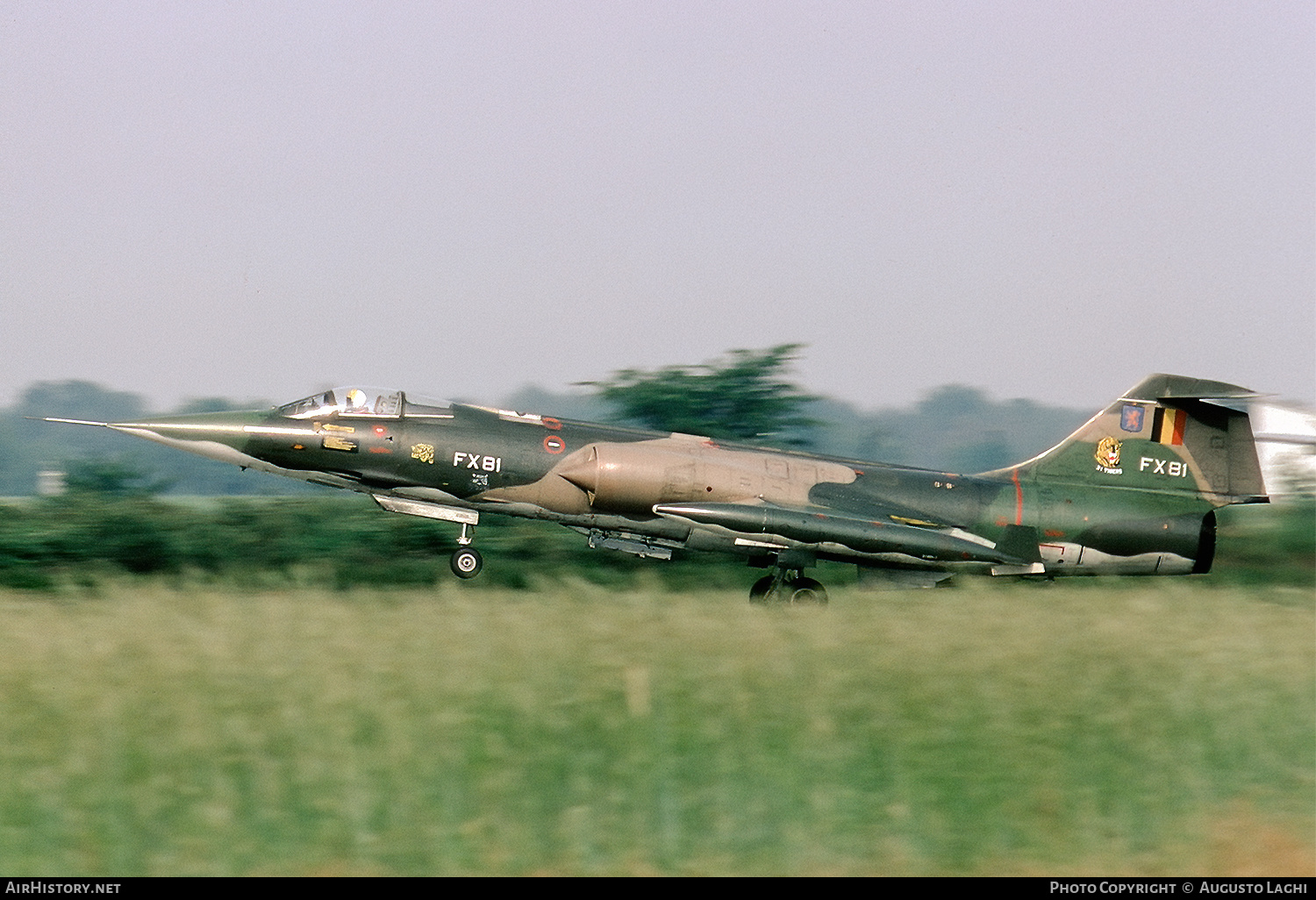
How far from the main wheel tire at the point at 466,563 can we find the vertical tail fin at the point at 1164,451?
6.22m

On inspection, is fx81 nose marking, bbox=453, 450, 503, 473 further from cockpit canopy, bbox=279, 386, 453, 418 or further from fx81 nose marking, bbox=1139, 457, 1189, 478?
fx81 nose marking, bbox=1139, 457, 1189, 478

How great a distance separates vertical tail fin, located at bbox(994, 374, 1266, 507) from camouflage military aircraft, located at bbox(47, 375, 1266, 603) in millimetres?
18

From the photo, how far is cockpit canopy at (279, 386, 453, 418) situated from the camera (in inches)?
516

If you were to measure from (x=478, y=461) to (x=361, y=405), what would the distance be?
1.39 metres

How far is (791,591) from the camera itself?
13500 mm

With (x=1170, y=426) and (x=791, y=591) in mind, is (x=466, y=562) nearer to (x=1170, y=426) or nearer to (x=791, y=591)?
(x=791, y=591)

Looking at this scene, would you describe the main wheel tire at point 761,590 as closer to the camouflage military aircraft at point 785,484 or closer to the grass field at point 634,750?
the camouflage military aircraft at point 785,484

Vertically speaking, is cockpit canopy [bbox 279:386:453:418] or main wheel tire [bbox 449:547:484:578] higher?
cockpit canopy [bbox 279:386:453:418]

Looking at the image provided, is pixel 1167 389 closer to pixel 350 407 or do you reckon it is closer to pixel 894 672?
pixel 894 672

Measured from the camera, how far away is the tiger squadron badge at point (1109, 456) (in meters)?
14.3

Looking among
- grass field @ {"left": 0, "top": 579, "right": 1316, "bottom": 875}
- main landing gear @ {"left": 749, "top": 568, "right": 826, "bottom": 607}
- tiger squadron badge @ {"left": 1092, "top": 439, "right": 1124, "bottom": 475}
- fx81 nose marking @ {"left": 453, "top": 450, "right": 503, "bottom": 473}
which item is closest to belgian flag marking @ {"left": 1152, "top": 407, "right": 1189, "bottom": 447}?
tiger squadron badge @ {"left": 1092, "top": 439, "right": 1124, "bottom": 475}

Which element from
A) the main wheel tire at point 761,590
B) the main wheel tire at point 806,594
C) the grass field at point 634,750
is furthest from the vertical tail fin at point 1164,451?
the grass field at point 634,750

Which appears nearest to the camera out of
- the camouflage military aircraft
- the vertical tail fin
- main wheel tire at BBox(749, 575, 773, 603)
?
the camouflage military aircraft

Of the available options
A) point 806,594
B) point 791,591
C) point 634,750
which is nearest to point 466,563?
point 791,591
